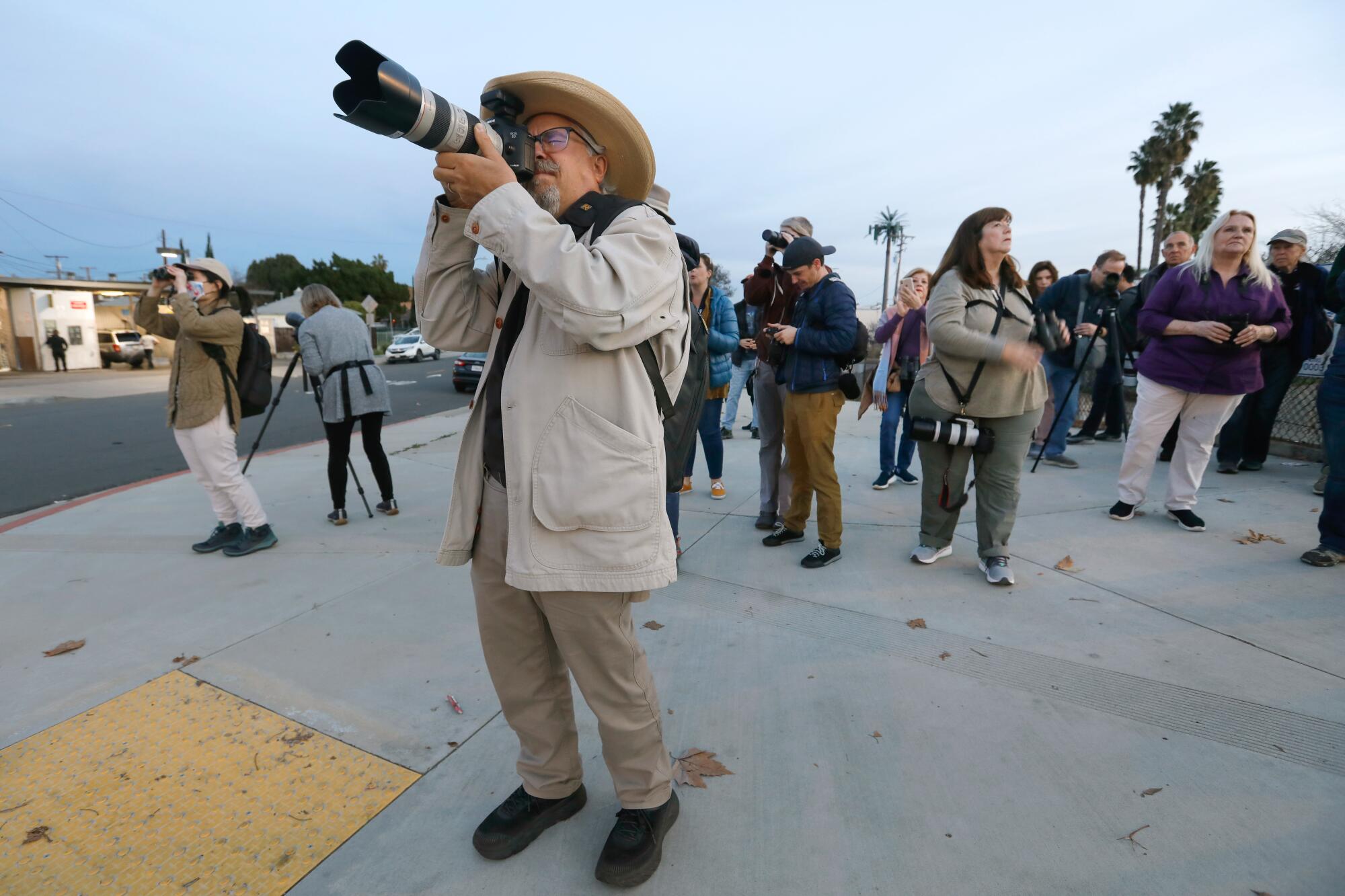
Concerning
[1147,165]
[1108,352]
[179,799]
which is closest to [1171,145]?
[1147,165]

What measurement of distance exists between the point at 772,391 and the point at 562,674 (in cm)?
273

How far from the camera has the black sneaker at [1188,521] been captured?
3.99 meters

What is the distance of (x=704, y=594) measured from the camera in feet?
10.9

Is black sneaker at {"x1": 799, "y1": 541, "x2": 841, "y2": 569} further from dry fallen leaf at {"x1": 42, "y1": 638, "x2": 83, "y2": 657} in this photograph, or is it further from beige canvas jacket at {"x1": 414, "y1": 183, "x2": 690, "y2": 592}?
dry fallen leaf at {"x1": 42, "y1": 638, "x2": 83, "y2": 657}

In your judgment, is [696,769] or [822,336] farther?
[822,336]

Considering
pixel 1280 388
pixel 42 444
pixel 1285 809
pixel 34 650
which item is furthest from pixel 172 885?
pixel 42 444

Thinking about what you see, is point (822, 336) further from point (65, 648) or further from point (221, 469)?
point (65, 648)

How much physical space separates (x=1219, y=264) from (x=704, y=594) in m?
3.59

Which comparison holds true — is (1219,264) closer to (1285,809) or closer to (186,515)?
(1285,809)

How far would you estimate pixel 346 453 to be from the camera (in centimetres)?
458

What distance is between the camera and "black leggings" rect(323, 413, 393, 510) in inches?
178

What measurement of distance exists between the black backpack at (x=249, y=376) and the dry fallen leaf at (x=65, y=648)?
148cm

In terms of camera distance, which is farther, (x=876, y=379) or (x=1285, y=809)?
(x=876, y=379)

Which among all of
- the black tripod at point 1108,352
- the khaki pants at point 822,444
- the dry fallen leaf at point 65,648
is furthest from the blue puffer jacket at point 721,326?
the dry fallen leaf at point 65,648
